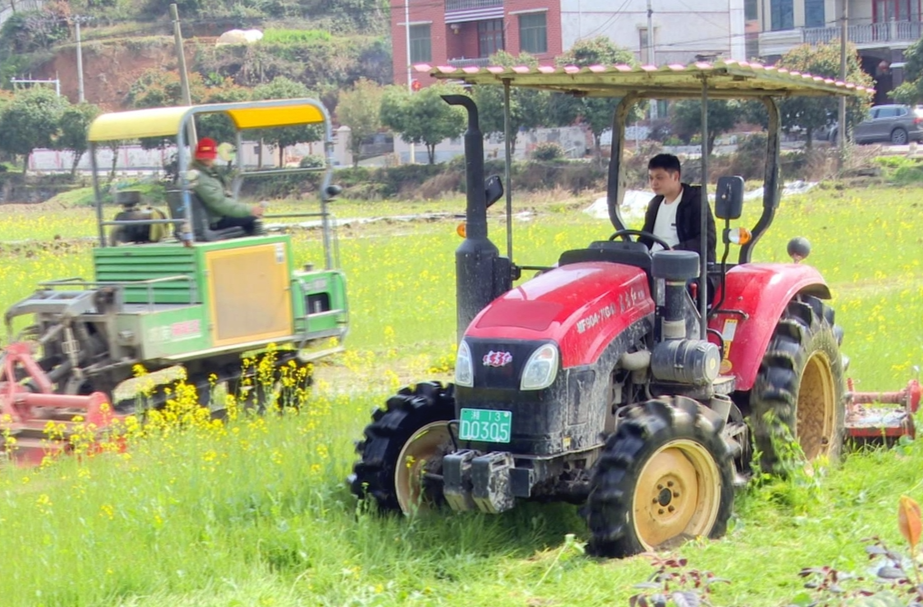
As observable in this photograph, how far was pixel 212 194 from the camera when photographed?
36.6 ft

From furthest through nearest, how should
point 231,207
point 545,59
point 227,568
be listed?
1. point 545,59
2. point 231,207
3. point 227,568

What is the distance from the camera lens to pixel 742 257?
816 centimetres

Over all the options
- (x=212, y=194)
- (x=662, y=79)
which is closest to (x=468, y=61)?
(x=212, y=194)

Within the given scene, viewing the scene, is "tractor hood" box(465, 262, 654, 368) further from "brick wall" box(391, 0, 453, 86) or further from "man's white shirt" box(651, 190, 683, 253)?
"brick wall" box(391, 0, 453, 86)

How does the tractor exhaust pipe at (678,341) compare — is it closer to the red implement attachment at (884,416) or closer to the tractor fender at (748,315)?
the tractor fender at (748,315)

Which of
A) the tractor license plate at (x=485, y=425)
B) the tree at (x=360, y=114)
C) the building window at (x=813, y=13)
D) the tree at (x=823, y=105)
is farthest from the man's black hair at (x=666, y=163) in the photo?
the building window at (x=813, y=13)

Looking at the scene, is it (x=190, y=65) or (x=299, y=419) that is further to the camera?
(x=190, y=65)

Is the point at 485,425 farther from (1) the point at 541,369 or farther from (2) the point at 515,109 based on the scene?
(2) the point at 515,109

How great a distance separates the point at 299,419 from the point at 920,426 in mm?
4124

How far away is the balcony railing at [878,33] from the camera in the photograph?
6122 centimetres

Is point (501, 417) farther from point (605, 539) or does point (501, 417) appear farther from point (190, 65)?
point (190, 65)

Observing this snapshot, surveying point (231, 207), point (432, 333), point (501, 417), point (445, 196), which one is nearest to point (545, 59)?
point (445, 196)

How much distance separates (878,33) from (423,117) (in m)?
22.6

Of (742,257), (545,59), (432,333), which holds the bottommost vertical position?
(432,333)
